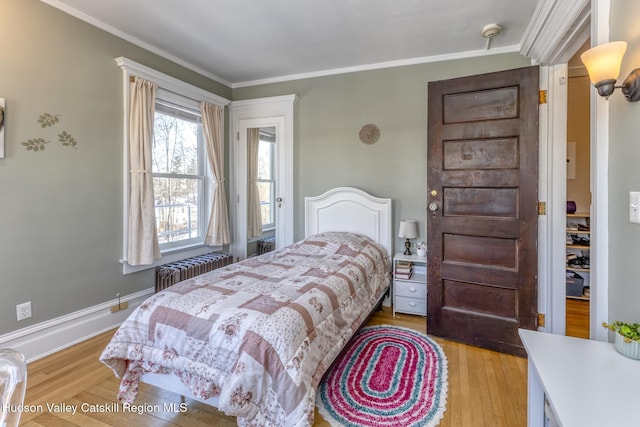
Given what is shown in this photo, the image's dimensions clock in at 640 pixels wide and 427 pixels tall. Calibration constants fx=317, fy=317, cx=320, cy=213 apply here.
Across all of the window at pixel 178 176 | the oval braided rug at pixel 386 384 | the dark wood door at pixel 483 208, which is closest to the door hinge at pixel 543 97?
the dark wood door at pixel 483 208

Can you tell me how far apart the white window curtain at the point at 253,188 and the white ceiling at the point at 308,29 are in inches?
34.7

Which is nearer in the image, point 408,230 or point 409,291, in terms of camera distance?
point 409,291

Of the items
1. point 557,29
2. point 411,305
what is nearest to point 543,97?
point 557,29

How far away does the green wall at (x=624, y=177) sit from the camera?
122cm

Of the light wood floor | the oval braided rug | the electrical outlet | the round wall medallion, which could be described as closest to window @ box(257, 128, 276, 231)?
the round wall medallion

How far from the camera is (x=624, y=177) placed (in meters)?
1.29

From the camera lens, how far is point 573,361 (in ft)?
3.50

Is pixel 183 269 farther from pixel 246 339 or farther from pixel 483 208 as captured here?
pixel 483 208

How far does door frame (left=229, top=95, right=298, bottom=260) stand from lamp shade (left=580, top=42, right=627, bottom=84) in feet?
9.79

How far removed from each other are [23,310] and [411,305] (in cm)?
311

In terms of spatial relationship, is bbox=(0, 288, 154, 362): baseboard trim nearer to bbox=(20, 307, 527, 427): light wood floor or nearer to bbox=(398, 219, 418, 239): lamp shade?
bbox=(20, 307, 527, 427): light wood floor

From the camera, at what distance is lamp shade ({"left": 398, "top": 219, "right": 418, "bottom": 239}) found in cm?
322

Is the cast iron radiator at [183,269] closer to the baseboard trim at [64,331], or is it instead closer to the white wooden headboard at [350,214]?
the baseboard trim at [64,331]

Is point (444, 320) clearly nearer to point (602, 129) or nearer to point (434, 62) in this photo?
point (602, 129)
